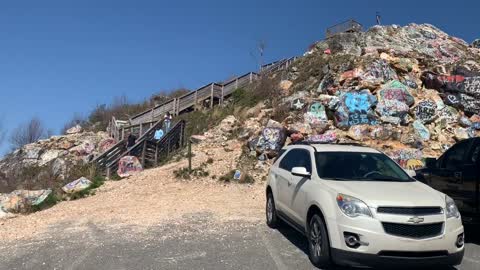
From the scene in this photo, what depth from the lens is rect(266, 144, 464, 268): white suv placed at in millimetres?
5641

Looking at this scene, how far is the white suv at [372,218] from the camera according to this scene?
5641 millimetres

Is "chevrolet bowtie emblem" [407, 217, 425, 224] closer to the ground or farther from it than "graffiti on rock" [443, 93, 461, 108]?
closer to the ground

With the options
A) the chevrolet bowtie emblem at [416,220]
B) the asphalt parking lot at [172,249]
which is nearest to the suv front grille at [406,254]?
the chevrolet bowtie emblem at [416,220]

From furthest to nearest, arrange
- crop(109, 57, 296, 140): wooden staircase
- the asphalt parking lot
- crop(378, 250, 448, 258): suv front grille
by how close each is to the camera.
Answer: crop(109, 57, 296, 140): wooden staircase < the asphalt parking lot < crop(378, 250, 448, 258): suv front grille

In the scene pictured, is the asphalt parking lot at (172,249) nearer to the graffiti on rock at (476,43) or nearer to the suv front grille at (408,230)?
the suv front grille at (408,230)

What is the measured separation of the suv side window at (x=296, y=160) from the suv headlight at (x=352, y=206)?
1318 mm

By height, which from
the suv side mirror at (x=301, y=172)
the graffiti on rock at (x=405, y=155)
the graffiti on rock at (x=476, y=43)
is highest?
the graffiti on rock at (x=476, y=43)

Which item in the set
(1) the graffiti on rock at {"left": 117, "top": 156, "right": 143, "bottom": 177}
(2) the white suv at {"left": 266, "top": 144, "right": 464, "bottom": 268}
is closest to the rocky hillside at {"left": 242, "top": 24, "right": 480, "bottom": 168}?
(1) the graffiti on rock at {"left": 117, "top": 156, "right": 143, "bottom": 177}

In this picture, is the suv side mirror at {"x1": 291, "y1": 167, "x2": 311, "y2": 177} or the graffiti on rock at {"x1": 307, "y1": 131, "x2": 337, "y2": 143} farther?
the graffiti on rock at {"x1": 307, "y1": 131, "x2": 337, "y2": 143}

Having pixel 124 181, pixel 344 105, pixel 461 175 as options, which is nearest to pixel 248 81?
pixel 344 105

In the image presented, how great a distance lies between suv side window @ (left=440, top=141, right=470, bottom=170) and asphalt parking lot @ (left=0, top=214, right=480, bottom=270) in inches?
53.8

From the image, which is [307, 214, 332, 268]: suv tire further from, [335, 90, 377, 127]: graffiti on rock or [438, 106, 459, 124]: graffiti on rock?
[438, 106, 459, 124]: graffiti on rock

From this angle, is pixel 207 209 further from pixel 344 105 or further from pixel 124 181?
pixel 344 105

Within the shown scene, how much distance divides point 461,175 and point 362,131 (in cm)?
1225
